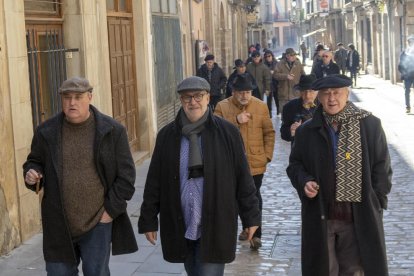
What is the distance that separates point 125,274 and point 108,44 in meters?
5.68

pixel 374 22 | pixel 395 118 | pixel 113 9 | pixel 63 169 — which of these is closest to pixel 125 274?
pixel 63 169

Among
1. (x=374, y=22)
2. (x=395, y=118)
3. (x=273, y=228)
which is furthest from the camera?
(x=374, y=22)

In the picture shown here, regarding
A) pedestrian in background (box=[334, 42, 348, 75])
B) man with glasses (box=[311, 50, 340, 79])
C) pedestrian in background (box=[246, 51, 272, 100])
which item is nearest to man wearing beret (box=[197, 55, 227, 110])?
pedestrian in background (box=[246, 51, 272, 100])

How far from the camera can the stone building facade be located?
809 cm

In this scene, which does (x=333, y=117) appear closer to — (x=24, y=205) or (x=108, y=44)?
(x=24, y=205)

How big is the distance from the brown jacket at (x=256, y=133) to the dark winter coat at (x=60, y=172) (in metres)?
2.65

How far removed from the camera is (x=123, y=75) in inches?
532

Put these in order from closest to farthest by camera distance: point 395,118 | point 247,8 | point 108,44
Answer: point 108,44 → point 395,118 → point 247,8

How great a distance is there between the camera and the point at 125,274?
23.7ft

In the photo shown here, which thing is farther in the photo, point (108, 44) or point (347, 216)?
point (108, 44)

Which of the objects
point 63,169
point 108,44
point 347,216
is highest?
point 108,44

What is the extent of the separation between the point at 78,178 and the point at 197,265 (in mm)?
900

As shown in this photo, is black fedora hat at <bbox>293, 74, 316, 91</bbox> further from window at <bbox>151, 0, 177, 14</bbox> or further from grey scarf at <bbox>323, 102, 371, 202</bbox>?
window at <bbox>151, 0, 177, 14</bbox>

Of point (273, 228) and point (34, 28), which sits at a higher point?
point (34, 28)
